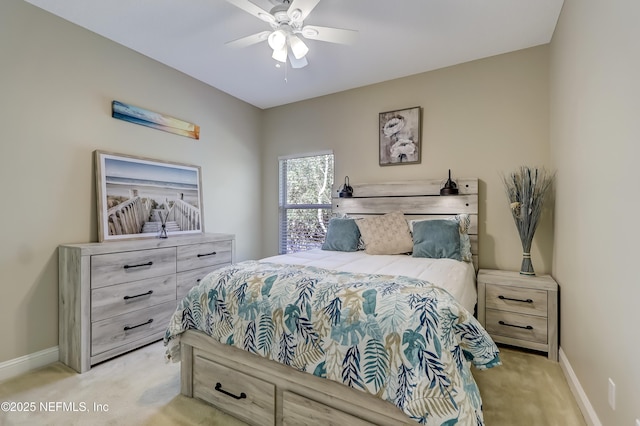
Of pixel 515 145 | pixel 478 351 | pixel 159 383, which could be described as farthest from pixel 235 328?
pixel 515 145

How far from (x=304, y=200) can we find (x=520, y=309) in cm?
276

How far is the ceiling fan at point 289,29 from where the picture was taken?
1.94m

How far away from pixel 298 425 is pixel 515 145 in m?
3.01

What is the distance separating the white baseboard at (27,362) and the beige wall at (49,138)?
4 cm

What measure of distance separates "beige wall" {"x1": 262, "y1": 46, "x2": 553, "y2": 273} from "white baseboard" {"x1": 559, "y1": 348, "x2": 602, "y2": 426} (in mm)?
884

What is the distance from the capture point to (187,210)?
3.36m

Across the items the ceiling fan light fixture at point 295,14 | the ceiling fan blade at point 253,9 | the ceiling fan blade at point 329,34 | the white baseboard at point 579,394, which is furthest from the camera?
the ceiling fan blade at point 329,34

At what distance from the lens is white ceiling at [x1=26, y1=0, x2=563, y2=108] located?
2250mm

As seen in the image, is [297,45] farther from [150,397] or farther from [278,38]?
[150,397]

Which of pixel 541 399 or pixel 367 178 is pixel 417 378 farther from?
pixel 367 178

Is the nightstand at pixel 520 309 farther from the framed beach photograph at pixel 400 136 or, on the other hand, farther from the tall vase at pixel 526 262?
the framed beach photograph at pixel 400 136

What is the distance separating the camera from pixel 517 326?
2.48 metres


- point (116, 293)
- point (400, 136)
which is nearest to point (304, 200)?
point (400, 136)
